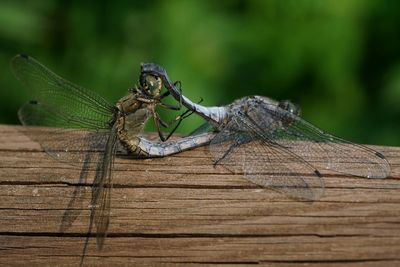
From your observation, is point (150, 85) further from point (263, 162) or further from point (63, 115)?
point (263, 162)

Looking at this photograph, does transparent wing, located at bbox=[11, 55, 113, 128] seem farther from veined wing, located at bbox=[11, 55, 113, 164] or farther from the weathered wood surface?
the weathered wood surface

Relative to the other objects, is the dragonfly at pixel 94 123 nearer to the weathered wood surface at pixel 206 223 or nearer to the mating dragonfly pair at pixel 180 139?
the mating dragonfly pair at pixel 180 139

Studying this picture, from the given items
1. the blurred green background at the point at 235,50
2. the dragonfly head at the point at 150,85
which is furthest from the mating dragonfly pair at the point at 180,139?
the blurred green background at the point at 235,50

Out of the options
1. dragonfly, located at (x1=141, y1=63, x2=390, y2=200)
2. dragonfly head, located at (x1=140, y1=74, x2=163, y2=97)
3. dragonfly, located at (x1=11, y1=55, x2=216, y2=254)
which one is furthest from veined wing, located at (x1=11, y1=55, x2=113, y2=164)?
dragonfly, located at (x1=141, y1=63, x2=390, y2=200)

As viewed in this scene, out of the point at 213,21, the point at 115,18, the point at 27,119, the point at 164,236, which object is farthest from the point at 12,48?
the point at 164,236

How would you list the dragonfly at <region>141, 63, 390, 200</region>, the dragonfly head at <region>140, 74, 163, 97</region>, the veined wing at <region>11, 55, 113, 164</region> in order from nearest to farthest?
1. the dragonfly at <region>141, 63, 390, 200</region>
2. the veined wing at <region>11, 55, 113, 164</region>
3. the dragonfly head at <region>140, 74, 163, 97</region>

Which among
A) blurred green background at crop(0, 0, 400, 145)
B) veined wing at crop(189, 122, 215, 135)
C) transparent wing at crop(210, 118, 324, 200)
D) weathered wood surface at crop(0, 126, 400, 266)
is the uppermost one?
blurred green background at crop(0, 0, 400, 145)

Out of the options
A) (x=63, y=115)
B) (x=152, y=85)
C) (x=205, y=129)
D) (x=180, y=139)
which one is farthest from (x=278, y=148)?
(x=63, y=115)
